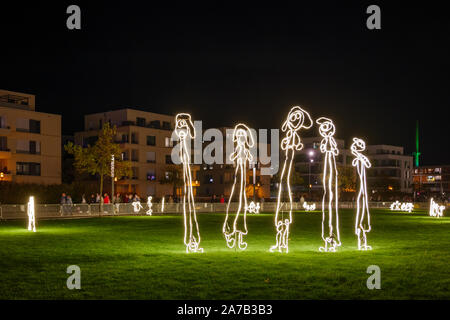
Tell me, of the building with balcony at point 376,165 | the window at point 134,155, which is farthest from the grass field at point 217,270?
the building with balcony at point 376,165

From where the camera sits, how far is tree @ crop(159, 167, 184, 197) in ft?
266

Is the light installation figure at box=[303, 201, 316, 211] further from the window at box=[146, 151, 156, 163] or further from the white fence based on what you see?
the window at box=[146, 151, 156, 163]

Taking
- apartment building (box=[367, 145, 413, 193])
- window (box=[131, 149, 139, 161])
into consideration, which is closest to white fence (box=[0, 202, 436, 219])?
window (box=[131, 149, 139, 161])

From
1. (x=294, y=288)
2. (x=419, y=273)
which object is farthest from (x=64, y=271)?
(x=419, y=273)

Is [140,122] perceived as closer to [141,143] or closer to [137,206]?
[141,143]

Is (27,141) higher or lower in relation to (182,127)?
higher

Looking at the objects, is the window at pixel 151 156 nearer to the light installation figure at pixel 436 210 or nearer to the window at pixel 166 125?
the window at pixel 166 125

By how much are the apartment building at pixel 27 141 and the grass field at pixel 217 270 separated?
46.9m

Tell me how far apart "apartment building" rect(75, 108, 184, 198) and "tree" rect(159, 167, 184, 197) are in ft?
2.59

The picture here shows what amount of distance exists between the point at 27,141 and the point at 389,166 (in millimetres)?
104569

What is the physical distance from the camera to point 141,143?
85938 millimetres

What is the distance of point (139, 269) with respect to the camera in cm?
1366

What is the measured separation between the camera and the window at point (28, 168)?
66.1m

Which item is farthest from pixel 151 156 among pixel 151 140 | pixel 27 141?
pixel 27 141
